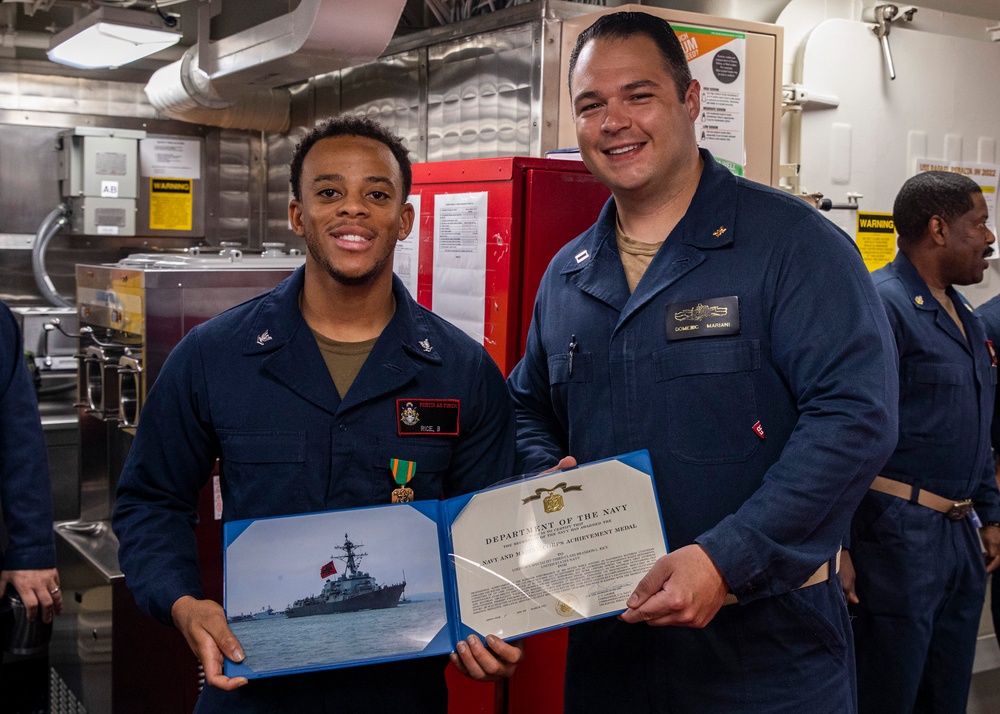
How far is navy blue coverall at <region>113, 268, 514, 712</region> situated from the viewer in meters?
1.80

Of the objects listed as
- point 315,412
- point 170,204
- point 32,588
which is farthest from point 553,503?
point 170,204

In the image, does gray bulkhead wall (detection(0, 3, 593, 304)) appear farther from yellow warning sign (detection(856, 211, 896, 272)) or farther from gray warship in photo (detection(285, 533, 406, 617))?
gray warship in photo (detection(285, 533, 406, 617))

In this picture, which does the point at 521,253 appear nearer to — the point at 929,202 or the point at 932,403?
the point at 932,403

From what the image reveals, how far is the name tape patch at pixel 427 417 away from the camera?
188 centimetres

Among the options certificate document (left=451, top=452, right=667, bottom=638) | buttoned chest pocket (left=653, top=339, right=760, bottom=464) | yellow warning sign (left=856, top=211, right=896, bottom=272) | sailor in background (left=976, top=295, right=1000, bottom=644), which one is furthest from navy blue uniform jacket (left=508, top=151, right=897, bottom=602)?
yellow warning sign (left=856, top=211, right=896, bottom=272)

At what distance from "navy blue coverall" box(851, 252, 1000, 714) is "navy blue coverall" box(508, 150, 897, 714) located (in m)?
1.47

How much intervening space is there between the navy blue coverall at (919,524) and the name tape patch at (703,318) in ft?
5.66

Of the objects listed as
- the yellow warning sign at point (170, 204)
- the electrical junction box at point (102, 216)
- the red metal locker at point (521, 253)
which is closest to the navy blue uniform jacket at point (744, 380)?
the red metal locker at point (521, 253)

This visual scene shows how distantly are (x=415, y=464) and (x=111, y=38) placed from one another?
315 cm

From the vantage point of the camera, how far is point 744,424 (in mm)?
1849

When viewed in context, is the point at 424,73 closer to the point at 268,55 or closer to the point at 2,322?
the point at 268,55

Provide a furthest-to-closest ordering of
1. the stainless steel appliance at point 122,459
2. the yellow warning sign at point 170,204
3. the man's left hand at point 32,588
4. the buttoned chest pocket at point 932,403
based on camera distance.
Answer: the yellow warning sign at point 170,204, the stainless steel appliance at point 122,459, the buttoned chest pocket at point 932,403, the man's left hand at point 32,588

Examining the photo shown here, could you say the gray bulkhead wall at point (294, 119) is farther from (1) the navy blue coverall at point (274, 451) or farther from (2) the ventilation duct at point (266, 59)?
(1) the navy blue coverall at point (274, 451)

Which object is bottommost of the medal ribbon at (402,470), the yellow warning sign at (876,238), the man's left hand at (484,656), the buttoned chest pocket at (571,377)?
the man's left hand at (484,656)
